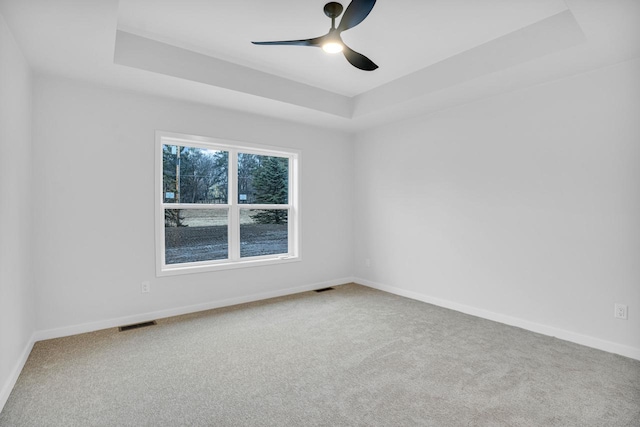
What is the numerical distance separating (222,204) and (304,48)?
6.79 feet

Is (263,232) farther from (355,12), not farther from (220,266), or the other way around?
(355,12)

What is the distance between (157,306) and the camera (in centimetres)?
348

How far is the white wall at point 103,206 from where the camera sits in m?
2.93

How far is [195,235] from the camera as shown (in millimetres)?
3871

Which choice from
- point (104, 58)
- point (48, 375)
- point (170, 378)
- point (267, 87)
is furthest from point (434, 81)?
point (48, 375)

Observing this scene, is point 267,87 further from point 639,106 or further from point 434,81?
point 639,106

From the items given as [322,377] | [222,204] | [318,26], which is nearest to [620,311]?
[322,377]

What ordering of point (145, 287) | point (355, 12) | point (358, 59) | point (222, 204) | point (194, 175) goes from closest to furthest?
point (355, 12), point (358, 59), point (145, 287), point (194, 175), point (222, 204)

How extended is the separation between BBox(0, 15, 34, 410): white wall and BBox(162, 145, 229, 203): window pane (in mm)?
1205

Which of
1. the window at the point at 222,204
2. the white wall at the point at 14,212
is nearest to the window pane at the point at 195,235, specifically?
the window at the point at 222,204

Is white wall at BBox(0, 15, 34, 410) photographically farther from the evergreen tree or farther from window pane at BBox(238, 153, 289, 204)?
the evergreen tree

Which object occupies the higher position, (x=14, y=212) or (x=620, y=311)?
(x=14, y=212)

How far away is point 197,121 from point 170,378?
2.68m

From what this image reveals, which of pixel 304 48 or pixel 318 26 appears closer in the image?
pixel 318 26
